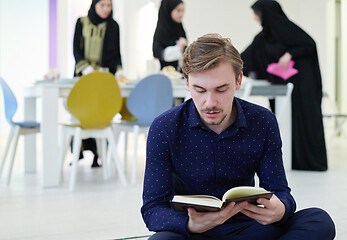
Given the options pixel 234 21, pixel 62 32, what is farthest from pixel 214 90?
pixel 234 21

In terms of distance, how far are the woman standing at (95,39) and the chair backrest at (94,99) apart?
0.77 m

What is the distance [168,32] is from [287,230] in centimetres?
318

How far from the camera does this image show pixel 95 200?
2812 mm

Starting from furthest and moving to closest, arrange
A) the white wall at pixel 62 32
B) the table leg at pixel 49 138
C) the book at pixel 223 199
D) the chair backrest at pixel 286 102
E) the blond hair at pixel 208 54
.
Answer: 1. the white wall at pixel 62 32
2. the chair backrest at pixel 286 102
3. the table leg at pixel 49 138
4. the blond hair at pixel 208 54
5. the book at pixel 223 199

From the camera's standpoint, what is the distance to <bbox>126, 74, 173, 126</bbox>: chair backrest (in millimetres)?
3453

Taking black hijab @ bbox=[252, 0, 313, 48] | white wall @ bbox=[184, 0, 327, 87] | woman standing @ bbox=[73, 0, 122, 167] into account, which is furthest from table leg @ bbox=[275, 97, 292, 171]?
white wall @ bbox=[184, 0, 327, 87]

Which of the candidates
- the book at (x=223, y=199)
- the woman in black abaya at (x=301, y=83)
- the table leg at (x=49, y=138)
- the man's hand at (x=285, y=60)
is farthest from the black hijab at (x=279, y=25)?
the book at (x=223, y=199)

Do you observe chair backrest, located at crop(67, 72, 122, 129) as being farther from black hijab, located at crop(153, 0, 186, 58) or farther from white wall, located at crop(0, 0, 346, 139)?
white wall, located at crop(0, 0, 346, 139)

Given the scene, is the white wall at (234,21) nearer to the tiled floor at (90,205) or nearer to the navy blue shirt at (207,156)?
the tiled floor at (90,205)

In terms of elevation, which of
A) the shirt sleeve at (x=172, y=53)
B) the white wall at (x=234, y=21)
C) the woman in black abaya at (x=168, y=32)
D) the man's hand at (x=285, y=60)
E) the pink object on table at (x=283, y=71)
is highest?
the white wall at (x=234, y=21)

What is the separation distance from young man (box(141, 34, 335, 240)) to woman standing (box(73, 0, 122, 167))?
2698 millimetres

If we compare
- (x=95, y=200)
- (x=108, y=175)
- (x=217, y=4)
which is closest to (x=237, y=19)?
(x=217, y=4)

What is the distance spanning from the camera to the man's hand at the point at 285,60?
12.9 feet

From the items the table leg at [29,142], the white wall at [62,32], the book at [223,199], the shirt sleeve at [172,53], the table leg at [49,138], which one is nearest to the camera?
the book at [223,199]
